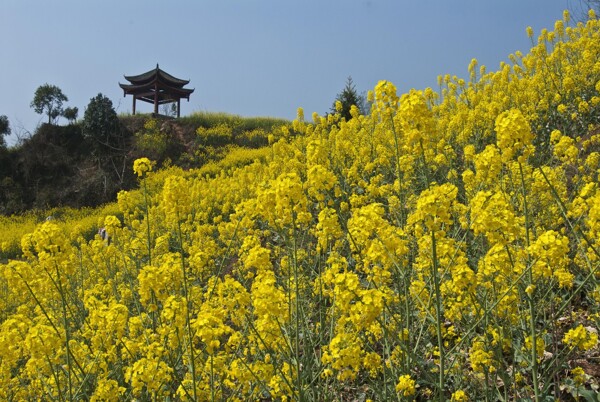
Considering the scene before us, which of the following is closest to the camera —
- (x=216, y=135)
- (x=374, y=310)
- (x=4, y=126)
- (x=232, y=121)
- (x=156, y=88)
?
(x=374, y=310)

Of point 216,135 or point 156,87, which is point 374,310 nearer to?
point 216,135

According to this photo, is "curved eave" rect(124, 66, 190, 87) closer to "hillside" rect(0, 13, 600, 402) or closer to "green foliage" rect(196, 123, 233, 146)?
"green foliage" rect(196, 123, 233, 146)

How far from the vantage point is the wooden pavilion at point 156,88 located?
30.5 meters

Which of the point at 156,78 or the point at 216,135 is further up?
the point at 156,78

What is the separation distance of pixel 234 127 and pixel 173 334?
23.1 meters

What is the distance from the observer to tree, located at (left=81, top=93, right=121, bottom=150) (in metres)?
25.9

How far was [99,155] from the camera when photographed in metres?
25.8

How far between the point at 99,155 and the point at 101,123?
1617mm

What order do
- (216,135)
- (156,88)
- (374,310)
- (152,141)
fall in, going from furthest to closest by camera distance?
(156,88), (152,141), (216,135), (374,310)

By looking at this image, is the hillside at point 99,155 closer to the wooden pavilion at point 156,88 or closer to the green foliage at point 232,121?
the green foliage at point 232,121

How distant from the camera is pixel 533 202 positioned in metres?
4.68

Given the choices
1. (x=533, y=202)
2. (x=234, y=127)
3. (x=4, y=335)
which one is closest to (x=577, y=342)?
(x=533, y=202)

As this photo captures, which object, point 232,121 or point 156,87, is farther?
point 156,87

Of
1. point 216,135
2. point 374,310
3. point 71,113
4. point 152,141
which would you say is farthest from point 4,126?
point 374,310
